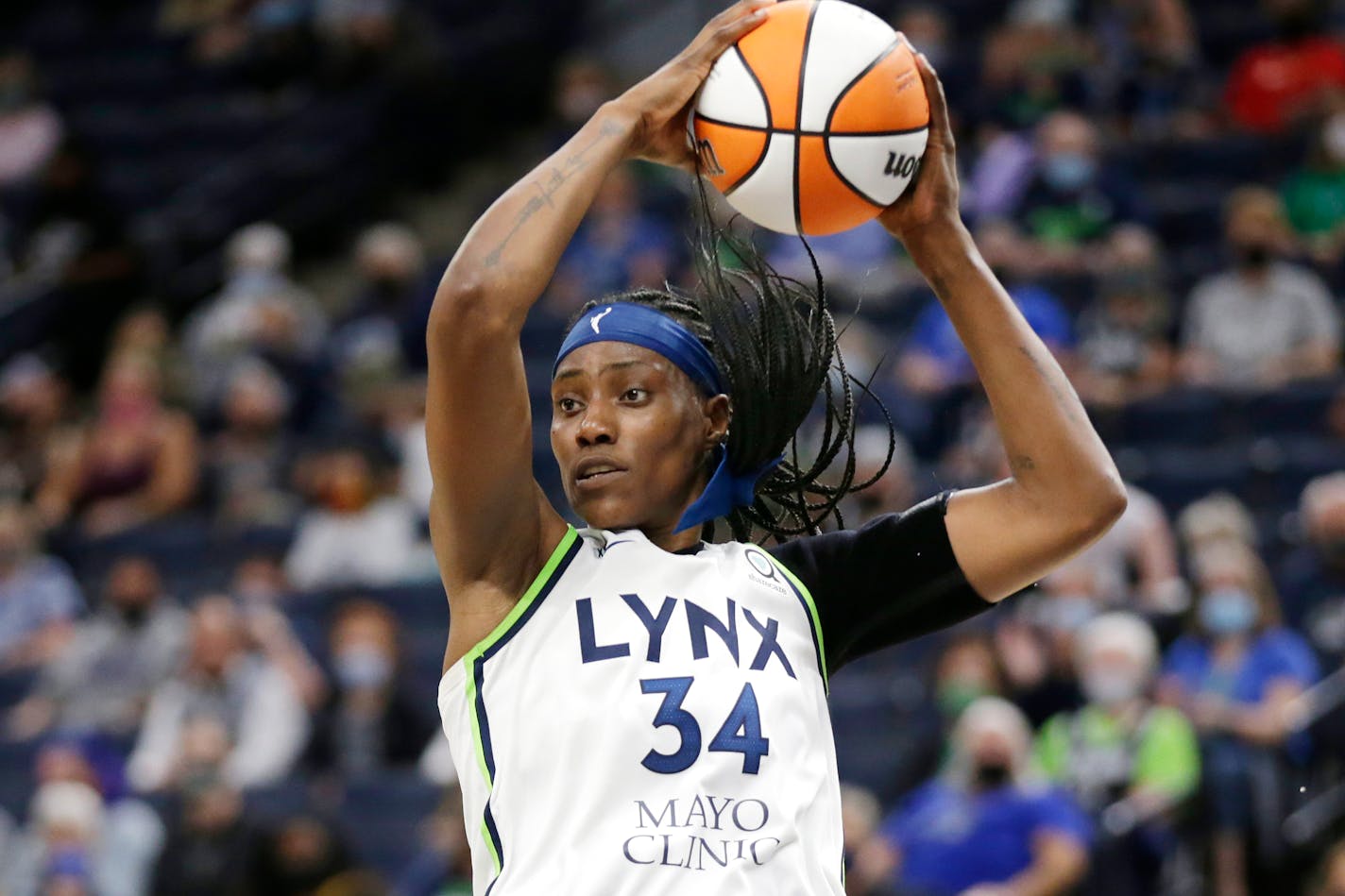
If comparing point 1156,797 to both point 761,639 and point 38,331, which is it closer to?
point 761,639

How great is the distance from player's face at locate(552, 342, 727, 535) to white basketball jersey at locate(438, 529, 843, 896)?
8 cm

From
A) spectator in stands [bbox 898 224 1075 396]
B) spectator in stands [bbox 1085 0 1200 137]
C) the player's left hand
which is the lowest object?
the player's left hand

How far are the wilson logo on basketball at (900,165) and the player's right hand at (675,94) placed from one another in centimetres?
33

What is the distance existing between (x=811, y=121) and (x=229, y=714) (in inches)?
269

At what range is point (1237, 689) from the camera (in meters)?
7.38

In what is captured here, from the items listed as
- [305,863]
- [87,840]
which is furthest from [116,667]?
[305,863]

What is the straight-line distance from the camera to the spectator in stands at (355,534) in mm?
10305

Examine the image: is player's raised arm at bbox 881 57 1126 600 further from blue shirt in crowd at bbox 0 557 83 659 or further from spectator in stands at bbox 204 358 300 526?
blue shirt in crowd at bbox 0 557 83 659

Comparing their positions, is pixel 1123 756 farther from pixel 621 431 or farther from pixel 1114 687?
pixel 621 431

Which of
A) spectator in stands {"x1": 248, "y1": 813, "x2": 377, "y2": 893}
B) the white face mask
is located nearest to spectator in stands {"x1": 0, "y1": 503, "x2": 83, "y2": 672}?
spectator in stands {"x1": 248, "y1": 813, "x2": 377, "y2": 893}

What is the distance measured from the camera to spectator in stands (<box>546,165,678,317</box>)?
10828 millimetres

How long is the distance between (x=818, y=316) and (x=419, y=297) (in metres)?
8.39

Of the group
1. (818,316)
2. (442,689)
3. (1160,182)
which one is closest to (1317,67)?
(1160,182)

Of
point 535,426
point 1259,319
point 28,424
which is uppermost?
point 28,424
